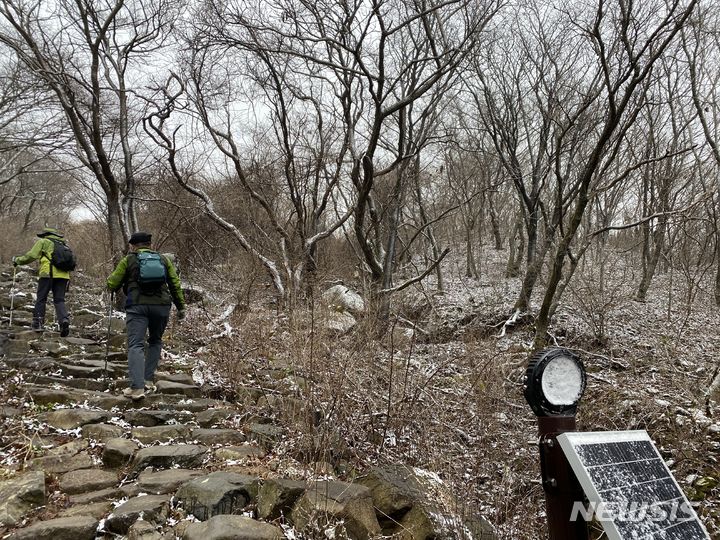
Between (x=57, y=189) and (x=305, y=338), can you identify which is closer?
(x=305, y=338)

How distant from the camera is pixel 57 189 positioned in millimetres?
26938

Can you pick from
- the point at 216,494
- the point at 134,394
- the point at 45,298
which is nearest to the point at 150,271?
the point at 134,394

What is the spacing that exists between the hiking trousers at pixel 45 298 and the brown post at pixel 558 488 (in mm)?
8699

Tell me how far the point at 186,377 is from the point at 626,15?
8.28 m

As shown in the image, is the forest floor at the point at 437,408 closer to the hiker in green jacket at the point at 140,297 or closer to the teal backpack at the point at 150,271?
the hiker in green jacket at the point at 140,297

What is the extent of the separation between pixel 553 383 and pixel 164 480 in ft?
11.3

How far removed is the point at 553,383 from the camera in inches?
57.9

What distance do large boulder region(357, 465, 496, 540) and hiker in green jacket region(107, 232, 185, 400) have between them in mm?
3176

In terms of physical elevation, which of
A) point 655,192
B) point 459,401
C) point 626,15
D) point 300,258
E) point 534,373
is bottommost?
point 459,401

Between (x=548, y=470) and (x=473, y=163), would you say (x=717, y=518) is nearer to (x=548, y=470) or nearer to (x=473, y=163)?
(x=548, y=470)

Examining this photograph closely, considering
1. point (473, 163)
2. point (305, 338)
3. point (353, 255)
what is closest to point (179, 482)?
point (305, 338)

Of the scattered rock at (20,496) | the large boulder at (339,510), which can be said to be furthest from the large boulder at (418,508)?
the scattered rock at (20,496)

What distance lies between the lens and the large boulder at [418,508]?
3.34 metres

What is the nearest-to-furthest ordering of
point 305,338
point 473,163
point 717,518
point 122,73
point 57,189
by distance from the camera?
point 717,518
point 305,338
point 122,73
point 473,163
point 57,189
